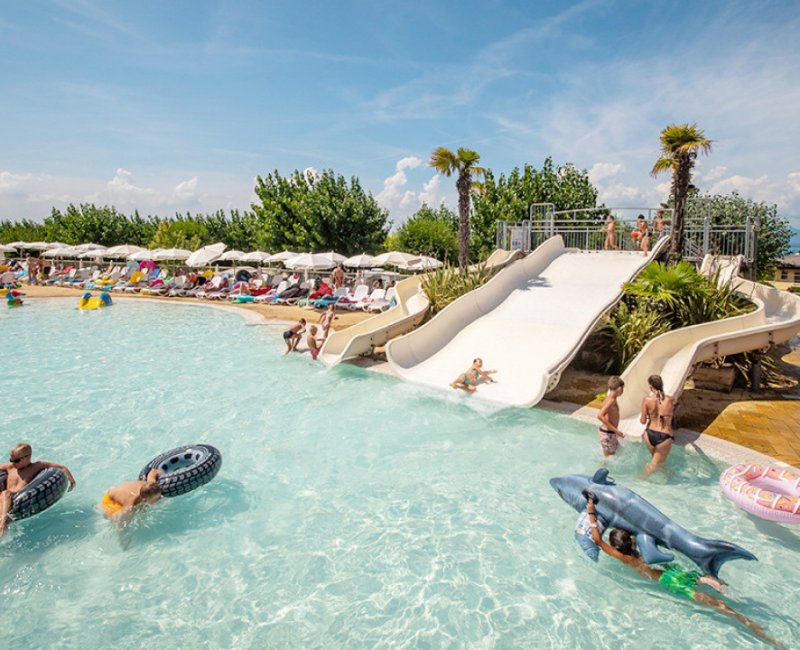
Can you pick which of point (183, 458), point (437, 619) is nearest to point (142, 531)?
point (183, 458)

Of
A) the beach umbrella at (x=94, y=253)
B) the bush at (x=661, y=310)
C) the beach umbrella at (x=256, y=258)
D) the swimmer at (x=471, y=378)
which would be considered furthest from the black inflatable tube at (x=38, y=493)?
the beach umbrella at (x=94, y=253)

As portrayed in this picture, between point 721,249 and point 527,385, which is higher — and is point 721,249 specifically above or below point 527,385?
above

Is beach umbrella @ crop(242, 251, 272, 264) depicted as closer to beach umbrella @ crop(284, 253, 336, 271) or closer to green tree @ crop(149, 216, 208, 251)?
beach umbrella @ crop(284, 253, 336, 271)

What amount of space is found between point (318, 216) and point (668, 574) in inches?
1016

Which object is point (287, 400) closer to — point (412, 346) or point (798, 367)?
point (412, 346)

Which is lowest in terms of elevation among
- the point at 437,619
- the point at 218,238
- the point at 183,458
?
the point at 437,619

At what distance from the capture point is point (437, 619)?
3916 millimetres

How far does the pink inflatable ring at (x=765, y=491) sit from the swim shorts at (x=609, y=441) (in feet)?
4.04

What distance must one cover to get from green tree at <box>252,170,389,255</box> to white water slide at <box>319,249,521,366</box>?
1518 centimetres

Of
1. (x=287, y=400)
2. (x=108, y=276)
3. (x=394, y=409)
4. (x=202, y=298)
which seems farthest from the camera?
(x=108, y=276)

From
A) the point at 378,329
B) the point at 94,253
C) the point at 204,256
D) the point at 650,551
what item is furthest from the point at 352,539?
the point at 94,253

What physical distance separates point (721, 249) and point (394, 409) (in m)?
12.7

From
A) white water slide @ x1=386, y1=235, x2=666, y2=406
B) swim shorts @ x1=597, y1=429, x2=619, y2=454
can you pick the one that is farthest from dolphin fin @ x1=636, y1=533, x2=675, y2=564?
white water slide @ x1=386, y1=235, x2=666, y2=406

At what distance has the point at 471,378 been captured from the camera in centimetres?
874
